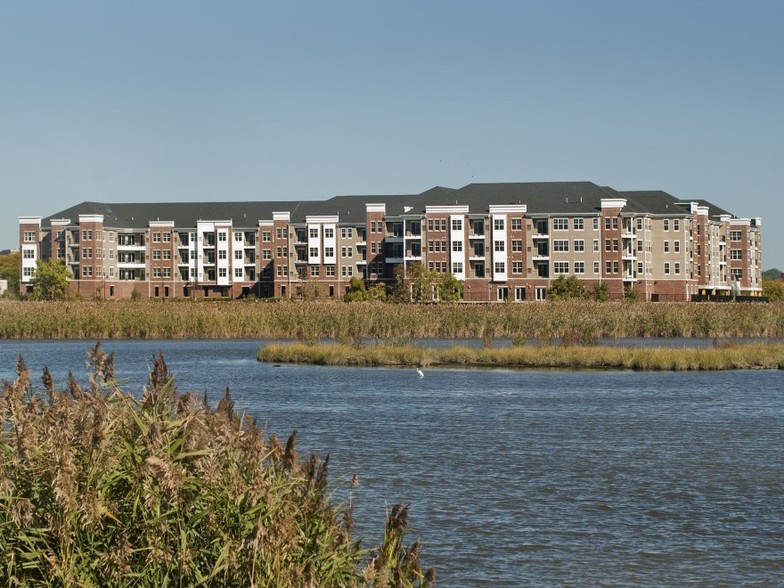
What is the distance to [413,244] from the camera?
408ft

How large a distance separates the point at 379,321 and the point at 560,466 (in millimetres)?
39167

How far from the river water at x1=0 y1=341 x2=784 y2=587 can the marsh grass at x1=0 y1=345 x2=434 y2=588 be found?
3533mm

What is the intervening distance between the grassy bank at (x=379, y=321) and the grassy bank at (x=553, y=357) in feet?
17.2

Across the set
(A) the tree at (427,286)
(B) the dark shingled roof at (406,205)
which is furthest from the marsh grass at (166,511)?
(B) the dark shingled roof at (406,205)

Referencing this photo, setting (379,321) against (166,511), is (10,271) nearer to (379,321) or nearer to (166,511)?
(379,321)

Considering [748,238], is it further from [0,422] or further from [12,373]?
[0,422]

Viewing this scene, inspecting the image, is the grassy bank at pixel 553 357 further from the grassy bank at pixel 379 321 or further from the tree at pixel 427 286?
the tree at pixel 427 286

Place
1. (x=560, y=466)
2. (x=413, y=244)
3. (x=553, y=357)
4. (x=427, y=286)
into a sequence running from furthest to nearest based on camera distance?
(x=413, y=244)
(x=427, y=286)
(x=553, y=357)
(x=560, y=466)

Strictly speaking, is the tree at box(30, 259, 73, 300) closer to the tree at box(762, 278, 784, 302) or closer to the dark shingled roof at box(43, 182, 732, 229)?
the dark shingled roof at box(43, 182, 732, 229)

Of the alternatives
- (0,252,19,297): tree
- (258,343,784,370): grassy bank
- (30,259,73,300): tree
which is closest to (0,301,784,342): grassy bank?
(258,343,784,370): grassy bank

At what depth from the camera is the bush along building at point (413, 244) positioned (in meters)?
122

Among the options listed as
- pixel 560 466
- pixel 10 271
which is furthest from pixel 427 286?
pixel 10 271

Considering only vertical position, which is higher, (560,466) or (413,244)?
(413,244)

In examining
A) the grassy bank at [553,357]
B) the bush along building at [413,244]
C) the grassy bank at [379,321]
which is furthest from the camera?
the bush along building at [413,244]
